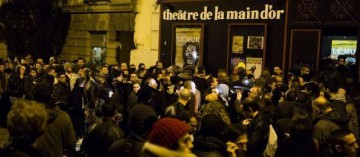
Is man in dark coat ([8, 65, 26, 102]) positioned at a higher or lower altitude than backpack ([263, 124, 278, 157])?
higher

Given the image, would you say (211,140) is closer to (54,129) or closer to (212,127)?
(212,127)

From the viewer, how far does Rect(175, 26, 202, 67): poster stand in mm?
16141

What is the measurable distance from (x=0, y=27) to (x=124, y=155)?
20.5 meters

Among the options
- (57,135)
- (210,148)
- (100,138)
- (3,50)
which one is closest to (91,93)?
(57,135)

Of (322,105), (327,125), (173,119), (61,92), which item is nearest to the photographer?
(173,119)

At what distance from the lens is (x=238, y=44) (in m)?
15.1

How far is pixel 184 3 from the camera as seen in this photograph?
653 inches

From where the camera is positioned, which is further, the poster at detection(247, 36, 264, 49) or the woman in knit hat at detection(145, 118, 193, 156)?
the poster at detection(247, 36, 264, 49)

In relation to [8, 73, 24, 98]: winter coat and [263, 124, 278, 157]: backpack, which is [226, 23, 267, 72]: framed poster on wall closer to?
[8, 73, 24, 98]: winter coat

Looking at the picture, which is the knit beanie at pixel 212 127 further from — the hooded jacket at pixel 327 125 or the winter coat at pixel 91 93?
the winter coat at pixel 91 93

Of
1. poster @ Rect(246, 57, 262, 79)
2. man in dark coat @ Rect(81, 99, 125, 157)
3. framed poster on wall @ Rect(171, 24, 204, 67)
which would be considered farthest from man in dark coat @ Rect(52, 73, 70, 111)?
framed poster on wall @ Rect(171, 24, 204, 67)

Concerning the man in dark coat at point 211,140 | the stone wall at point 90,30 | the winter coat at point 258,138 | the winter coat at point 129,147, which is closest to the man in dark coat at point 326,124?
the winter coat at point 258,138

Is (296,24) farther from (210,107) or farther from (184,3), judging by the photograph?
(210,107)

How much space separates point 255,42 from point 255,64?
68cm
